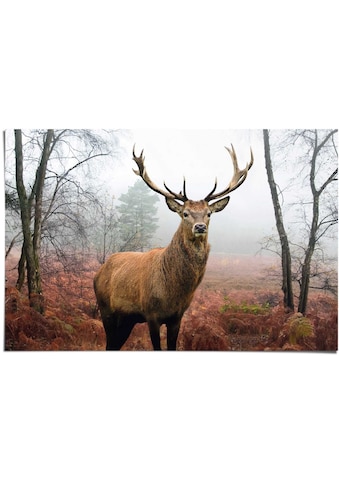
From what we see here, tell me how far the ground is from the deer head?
0.56 meters

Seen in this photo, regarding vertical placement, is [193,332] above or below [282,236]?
below

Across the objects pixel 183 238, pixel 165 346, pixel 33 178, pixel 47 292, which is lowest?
pixel 165 346

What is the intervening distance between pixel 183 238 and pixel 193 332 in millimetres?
1075

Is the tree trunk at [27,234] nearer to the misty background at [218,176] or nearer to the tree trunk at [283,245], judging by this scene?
the misty background at [218,176]

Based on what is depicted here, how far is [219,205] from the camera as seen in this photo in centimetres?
647

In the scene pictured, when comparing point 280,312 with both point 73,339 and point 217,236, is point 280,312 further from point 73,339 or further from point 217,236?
Result: point 73,339

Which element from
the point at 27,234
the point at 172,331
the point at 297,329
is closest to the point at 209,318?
the point at 172,331

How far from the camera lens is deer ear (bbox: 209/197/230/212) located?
253 inches

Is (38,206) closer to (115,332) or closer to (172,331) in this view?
(115,332)

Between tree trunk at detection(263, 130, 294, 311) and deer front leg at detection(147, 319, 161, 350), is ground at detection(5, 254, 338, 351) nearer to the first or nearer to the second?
tree trunk at detection(263, 130, 294, 311)

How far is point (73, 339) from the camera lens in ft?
21.7

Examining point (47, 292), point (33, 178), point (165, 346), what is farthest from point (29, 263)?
point (165, 346)

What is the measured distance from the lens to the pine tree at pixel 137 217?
6664 millimetres

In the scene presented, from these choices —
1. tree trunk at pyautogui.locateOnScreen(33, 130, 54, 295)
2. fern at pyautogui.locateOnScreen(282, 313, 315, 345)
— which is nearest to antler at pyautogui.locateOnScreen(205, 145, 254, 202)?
fern at pyautogui.locateOnScreen(282, 313, 315, 345)
